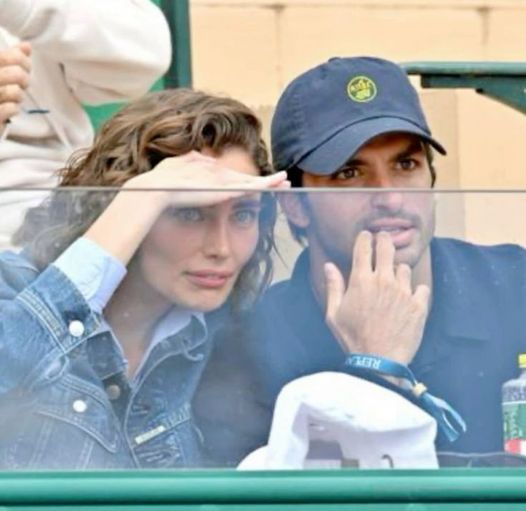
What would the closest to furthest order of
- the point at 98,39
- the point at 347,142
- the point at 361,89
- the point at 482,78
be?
the point at 347,142 < the point at 361,89 < the point at 98,39 < the point at 482,78

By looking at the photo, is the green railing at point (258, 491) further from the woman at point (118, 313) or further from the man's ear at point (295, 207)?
the man's ear at point (295, 207)

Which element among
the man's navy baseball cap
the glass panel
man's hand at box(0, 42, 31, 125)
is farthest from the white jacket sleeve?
the glass panel

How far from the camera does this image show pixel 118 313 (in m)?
2.49

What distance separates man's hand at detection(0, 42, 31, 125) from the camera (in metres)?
3.40

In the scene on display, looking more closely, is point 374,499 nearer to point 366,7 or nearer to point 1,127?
point 1,127

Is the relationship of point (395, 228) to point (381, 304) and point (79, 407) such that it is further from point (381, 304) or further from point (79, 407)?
point (79, 407)

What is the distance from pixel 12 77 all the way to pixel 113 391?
107 centimetres

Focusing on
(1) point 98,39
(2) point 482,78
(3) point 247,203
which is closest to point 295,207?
(3) point 247,203

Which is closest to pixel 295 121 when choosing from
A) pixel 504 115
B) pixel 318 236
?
pixel 318 236

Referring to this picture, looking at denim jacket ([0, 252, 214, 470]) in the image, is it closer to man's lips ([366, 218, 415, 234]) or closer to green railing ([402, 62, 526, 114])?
man's lips ([366, 218, 415, 234])

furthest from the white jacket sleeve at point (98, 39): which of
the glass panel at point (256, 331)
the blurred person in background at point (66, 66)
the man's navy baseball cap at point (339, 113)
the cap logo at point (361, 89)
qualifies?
the glass panel at point (256, 331)

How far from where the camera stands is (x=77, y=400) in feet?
8.04

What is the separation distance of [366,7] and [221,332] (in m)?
4.29

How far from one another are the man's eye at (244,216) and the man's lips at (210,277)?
0.19 feet
